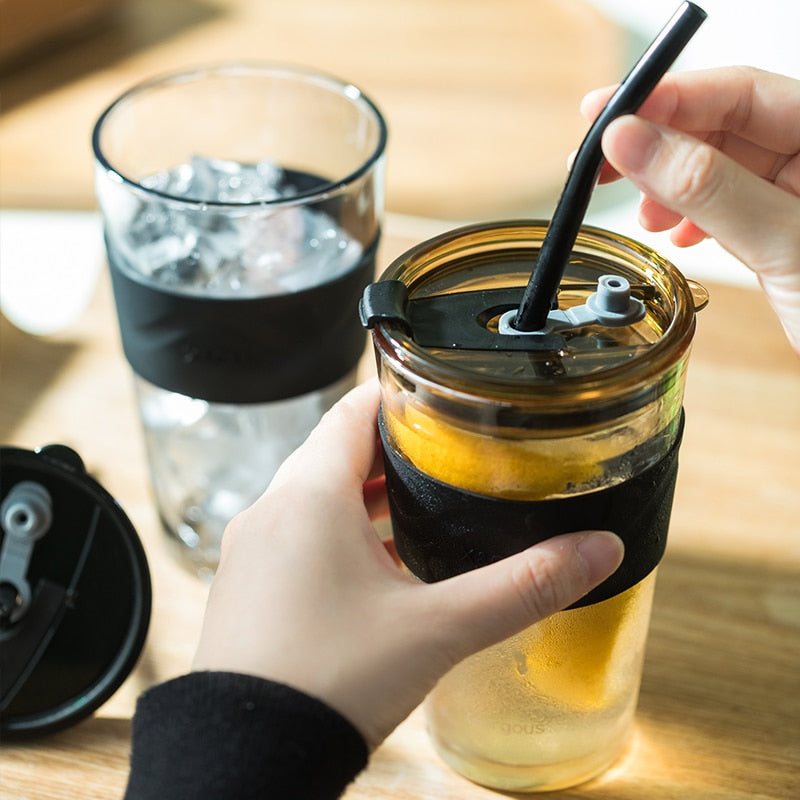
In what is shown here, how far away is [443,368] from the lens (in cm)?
36

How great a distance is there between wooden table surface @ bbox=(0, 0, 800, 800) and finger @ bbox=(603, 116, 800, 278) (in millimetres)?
241

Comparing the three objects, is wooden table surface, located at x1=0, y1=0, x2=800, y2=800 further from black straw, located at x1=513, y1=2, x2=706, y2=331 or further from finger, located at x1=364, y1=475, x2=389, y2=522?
black straw, located at x1=513, y1=2, x2=706, y2=331

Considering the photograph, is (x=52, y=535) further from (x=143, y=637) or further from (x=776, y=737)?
(x=776, y=737)

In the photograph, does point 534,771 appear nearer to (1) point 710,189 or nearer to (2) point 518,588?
(2) point 518,588

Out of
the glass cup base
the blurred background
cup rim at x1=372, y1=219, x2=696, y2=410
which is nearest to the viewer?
cup rim at x1=372, y1=219, x2=696, y2=410

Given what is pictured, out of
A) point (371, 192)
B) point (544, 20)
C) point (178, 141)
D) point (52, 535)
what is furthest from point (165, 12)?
point (52, 535)

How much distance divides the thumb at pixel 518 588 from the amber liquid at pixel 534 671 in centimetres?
2

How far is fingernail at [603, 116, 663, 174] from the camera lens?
1.19 ft

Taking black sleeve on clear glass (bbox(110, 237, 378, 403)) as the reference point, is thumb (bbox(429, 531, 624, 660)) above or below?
above

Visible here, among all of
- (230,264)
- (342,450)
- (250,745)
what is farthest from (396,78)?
(250,745)


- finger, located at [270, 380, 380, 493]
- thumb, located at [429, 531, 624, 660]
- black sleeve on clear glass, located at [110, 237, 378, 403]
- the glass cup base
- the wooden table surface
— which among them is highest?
thumb, located at [429, 531, 624, 660]

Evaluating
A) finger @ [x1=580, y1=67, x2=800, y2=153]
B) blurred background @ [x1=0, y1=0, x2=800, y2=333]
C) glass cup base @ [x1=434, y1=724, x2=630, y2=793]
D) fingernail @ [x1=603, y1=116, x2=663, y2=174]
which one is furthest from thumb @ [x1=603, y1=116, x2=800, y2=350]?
blurred background @ [x1=0, y1=0, x2=800, y2=333]

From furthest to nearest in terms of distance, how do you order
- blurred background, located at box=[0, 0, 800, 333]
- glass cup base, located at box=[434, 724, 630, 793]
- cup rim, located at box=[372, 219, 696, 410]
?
blurred background, located at box=[0, 0, 800, 333]
glass cup base, located at box=[434, 724, 630, 793]
cup rim, located at box=[372, 219, 696, 410]

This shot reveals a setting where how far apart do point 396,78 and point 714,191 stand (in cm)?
77
